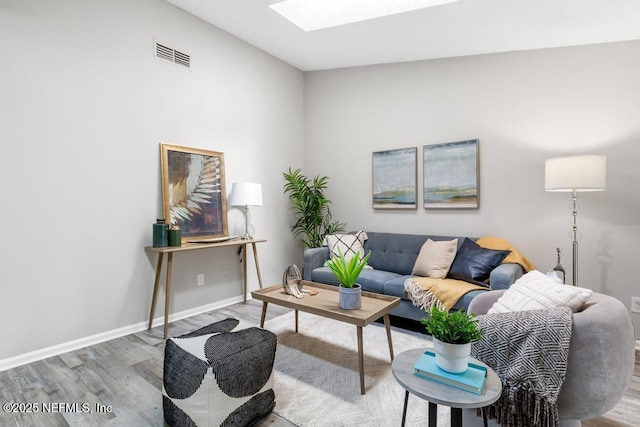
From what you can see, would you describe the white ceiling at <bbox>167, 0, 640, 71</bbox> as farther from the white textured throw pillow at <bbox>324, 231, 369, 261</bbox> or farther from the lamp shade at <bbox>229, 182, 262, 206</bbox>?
the white textured throw pillow at <bbox>324, 231, 369, 261</bbox>

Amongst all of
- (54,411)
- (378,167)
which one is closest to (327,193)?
(378,167)

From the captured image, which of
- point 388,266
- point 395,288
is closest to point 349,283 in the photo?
point 395,288

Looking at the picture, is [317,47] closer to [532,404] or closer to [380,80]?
[380,80]

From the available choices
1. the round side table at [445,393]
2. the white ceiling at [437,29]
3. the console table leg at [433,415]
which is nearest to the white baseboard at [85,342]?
the round side table at [445,393]

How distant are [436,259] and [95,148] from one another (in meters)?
3.10

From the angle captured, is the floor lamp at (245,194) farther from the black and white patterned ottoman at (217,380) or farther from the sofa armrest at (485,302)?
the sofa armrest at (485,302)

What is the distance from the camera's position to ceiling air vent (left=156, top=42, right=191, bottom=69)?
10.1 feet

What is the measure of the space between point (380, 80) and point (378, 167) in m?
1.06

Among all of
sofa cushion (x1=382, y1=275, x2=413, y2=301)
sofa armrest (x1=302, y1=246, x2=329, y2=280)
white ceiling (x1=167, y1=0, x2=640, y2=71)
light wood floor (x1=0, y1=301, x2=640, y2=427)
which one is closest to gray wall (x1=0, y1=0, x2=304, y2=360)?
light wood floor (x1=0, y1=301, x2=640, y2=427)

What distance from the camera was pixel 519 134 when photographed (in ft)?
10.4

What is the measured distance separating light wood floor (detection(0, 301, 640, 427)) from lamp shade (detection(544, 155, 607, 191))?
4.31 ft

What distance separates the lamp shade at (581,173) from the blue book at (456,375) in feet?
6.43

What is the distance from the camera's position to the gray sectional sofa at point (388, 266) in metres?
2.92

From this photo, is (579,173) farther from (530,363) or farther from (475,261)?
(530,363)
